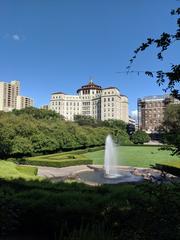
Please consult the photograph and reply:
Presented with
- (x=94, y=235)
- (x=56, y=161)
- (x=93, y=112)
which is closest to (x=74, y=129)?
(x=56, y=161)

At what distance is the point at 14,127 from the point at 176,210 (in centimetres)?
3347

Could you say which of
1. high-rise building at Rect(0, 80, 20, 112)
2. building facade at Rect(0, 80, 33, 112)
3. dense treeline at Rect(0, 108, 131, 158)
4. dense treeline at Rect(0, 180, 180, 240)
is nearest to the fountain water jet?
dense treeline at Rect(0, 108, 131, 158)

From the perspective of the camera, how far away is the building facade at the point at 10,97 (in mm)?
139125

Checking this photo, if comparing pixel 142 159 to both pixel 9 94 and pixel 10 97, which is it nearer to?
pixel 9 94

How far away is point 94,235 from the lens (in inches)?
139

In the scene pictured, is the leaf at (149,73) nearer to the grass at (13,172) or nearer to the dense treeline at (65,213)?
the dense treeline at (65,213)

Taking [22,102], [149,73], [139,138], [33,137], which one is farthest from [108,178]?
[22,102]

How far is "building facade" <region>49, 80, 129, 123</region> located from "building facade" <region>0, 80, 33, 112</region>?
1568 cm

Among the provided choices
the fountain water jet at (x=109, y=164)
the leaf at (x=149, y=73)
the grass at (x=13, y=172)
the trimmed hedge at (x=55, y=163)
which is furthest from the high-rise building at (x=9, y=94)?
the leaf at (x=149, y=73)

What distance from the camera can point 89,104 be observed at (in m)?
153

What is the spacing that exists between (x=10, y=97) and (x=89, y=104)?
39.4 meters

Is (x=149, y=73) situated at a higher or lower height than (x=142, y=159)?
higher

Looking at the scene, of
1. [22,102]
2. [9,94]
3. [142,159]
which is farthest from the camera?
[22,102]

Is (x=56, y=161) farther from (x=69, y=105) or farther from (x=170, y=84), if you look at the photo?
(x=69, y=105)
